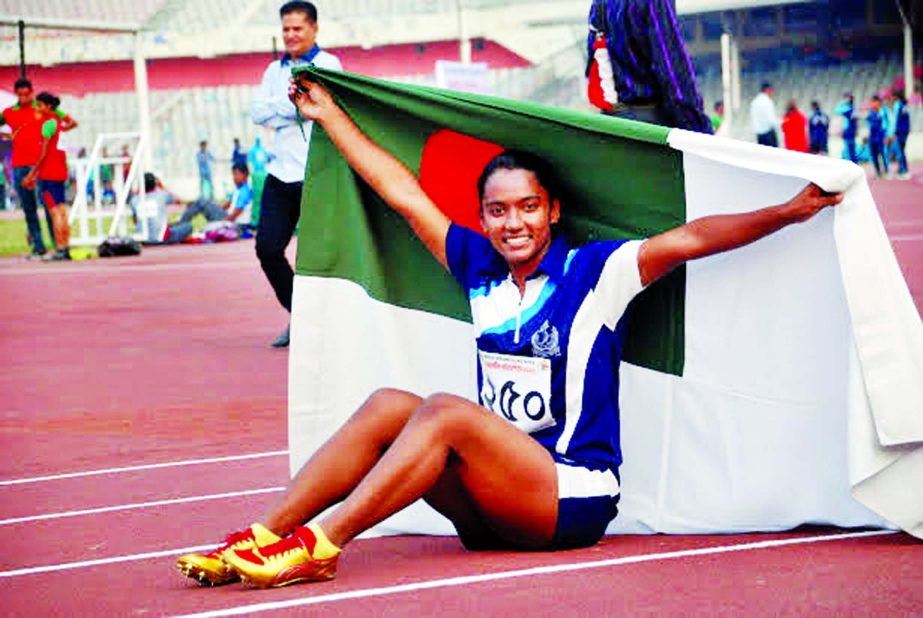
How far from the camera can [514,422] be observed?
18.3 feet

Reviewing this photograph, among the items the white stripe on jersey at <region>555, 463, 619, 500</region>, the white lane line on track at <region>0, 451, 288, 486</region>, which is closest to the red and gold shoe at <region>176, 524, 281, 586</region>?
the white stripe on jersey at <region>555, 463, 619, 500</region>

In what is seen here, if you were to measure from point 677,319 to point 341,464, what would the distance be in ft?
4.13

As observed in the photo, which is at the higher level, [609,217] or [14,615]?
[609,217]

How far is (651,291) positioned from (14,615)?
2.25m

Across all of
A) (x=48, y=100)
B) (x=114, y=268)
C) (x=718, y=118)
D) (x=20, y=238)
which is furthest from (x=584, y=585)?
(x=718, y=118)

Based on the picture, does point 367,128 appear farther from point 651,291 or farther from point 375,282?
point 651,291

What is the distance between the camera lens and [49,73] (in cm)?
6375

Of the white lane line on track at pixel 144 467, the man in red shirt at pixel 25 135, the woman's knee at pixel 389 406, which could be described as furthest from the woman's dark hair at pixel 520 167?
the man in red shirt at pixel 25 135

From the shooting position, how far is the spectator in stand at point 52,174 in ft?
75.1

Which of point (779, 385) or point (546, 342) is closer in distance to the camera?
point (546, 342)

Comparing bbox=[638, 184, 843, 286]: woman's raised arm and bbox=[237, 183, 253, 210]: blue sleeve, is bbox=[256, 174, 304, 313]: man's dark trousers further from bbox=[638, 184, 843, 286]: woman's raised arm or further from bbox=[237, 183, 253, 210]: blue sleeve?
bbox=[237, 183, 253, 210]: blue sleeve

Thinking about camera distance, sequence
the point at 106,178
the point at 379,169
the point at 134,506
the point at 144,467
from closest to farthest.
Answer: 1. the point at 379,169
2. the point at 134,506
3. the point at 144,467
4. the point at 106,178

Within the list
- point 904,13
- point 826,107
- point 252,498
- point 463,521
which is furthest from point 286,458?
point 826,107

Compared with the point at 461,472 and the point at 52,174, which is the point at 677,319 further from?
the point at 52,174
